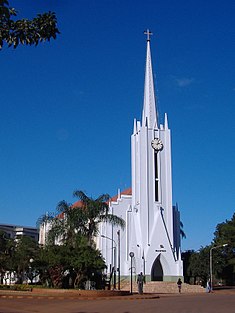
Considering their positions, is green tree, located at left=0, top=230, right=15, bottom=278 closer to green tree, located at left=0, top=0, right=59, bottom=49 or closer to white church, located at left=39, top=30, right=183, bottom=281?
white church, located at left=39, top=30, right=183, bottom=281

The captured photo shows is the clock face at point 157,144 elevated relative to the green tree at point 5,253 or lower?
elevated

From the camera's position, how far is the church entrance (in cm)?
5688

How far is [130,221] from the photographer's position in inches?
2361

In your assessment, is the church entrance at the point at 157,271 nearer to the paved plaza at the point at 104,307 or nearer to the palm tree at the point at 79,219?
the palm tree at the point at 79,219

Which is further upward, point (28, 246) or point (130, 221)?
point (130, 221)

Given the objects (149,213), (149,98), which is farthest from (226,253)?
(149,98)

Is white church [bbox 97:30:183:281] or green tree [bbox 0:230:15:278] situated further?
white church [bbox 97:30:183:281]

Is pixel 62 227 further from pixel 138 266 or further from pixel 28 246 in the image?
pixel 138 266

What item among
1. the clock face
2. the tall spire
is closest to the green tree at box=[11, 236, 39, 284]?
the clock face

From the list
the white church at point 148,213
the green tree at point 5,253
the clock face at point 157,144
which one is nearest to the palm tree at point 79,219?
the green tree at point 5,253

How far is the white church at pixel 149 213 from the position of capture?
184 ft

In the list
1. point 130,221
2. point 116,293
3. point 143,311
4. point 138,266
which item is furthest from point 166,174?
point 143,311

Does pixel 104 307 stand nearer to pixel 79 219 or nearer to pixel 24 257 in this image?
pixel 79 219

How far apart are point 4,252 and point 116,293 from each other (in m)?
23.5
